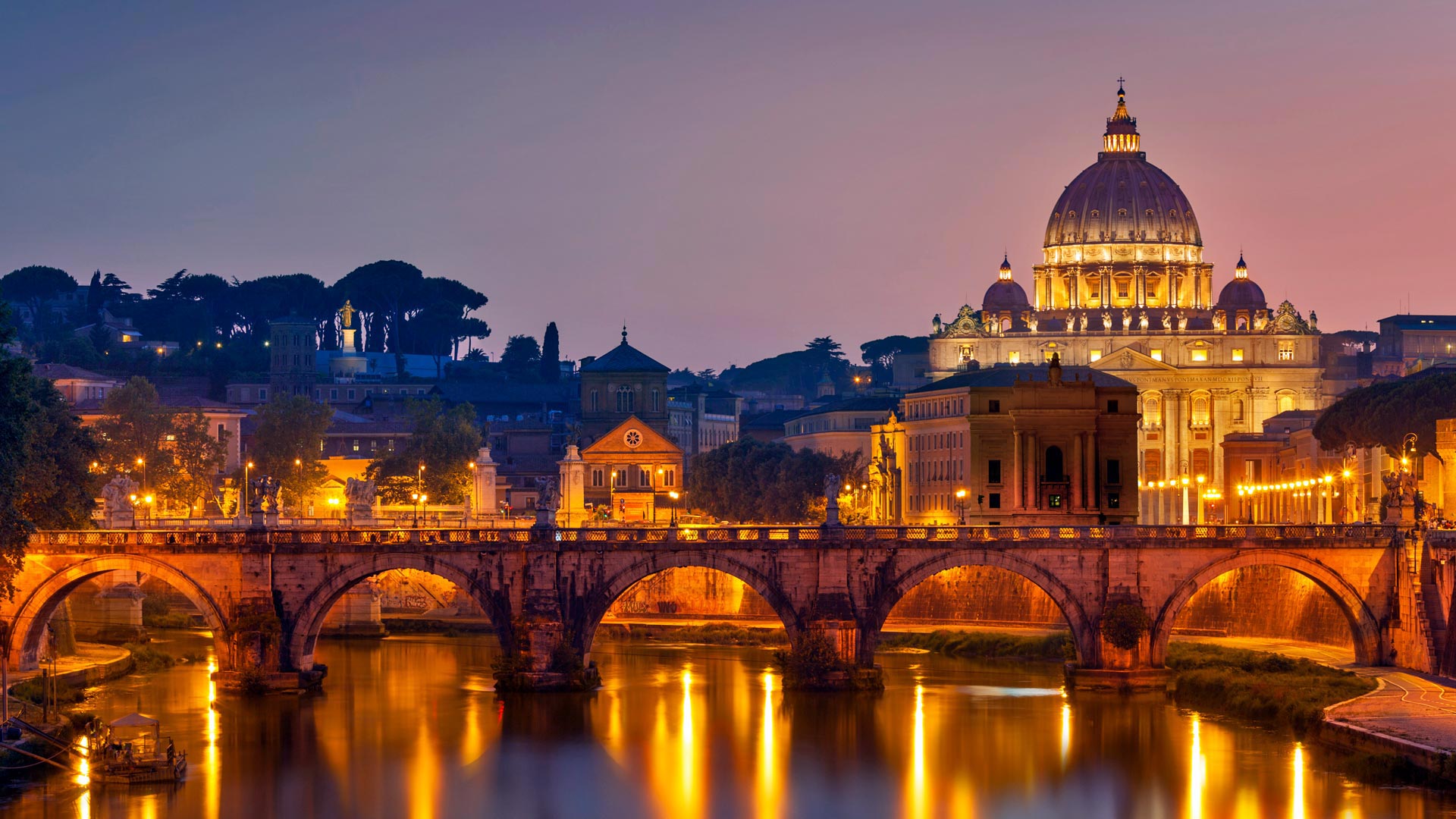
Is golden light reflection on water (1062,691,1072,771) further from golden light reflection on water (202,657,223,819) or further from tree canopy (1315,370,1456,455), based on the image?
tree canopy (1315,370,1456,455)

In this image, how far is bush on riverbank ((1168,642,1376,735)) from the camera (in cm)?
7125

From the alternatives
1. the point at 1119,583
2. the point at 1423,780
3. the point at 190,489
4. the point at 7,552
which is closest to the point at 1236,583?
the point at 1119,583

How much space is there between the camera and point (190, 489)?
436 feet

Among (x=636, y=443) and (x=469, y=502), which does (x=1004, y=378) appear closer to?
(x=636, y=443)

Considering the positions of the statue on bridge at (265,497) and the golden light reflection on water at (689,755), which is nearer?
the golden light reflection on water at (689,755)

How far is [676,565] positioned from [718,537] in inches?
84.3

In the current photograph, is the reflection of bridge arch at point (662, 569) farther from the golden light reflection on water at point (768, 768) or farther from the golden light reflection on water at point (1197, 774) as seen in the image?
the golden light reflection on water at point (1197, 774)

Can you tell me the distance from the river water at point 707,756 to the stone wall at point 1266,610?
1045 cm

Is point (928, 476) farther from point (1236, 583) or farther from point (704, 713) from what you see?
point (704, 713)

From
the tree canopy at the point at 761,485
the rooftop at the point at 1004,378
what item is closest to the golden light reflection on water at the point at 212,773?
the rooftop at the point at 1004,378

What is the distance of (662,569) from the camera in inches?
3044

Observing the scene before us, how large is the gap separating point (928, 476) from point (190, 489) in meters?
53.2

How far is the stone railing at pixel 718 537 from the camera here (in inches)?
3061

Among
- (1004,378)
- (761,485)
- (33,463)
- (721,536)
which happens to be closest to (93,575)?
(33,463)
